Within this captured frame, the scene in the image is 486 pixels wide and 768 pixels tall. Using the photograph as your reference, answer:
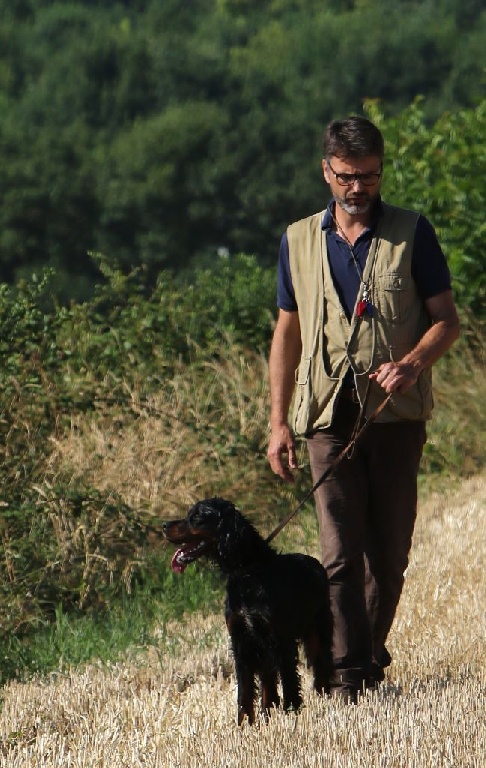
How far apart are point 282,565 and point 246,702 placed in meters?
0.53

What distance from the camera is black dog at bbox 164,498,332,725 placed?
5301 mm

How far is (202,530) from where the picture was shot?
5.34 metres

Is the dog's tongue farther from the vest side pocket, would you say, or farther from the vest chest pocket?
the vest chest pocket

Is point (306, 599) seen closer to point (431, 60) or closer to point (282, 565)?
point (282, 565)

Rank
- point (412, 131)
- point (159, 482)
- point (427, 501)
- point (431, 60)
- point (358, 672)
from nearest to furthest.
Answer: point (358, 672) < point (159, 482) < point (427, 501) < point (412, 131) < point (431, 60)

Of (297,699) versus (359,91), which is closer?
(297,699)

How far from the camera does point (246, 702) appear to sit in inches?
212

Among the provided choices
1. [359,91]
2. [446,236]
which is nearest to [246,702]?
[446,236]

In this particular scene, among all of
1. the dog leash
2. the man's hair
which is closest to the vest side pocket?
the dog leash

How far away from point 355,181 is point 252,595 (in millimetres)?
1625

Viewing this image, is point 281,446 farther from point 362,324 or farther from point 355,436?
point 362,324

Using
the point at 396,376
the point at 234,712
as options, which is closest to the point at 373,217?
the point at 396,376

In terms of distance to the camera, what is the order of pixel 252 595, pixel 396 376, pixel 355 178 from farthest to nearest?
pixel 355 178, pixel 396 376, pixel 252 595

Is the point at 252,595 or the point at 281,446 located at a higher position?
the point at 281,446
